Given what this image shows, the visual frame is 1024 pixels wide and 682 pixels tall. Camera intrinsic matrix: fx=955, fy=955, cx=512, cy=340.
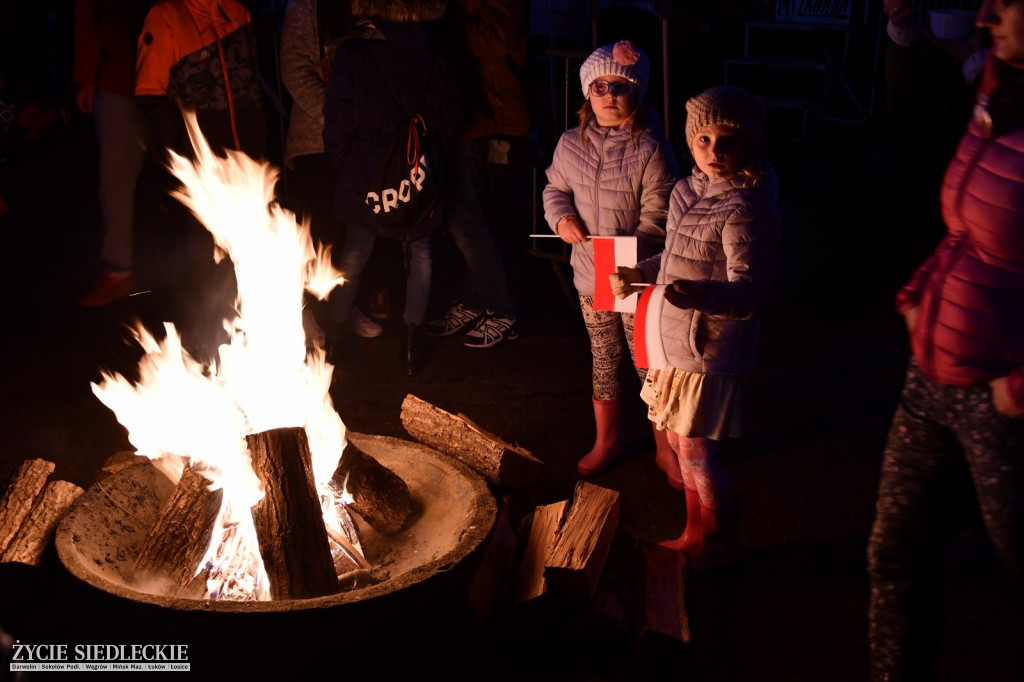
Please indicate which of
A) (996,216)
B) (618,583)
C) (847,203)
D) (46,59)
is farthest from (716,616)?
(46,59)

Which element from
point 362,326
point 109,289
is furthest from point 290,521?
point 109,289

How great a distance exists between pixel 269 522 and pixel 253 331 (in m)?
1.02

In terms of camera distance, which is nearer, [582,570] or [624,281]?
[582,570]

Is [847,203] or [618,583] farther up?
[618,583]

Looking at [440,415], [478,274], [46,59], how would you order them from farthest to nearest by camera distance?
[46,59] < [478,274] < [440,415]

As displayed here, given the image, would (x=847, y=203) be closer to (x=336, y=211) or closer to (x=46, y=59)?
(x=336, y=211)

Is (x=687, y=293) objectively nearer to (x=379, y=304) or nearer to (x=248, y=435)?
(x=248, y=435)

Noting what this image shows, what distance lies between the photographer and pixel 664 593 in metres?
3.62

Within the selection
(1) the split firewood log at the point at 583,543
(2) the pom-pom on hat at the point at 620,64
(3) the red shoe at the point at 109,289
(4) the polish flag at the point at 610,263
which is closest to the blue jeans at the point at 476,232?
(2) the pom-pom on hat at the point at 620,64

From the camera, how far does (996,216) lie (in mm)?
2393

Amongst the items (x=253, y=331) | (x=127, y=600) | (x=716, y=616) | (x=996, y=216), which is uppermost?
(x=996, y=216)

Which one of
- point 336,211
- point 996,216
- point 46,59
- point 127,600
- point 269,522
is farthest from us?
point 46,59

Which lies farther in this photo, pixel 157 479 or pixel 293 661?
pixel 157 479

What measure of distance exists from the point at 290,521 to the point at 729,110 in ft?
7.23
